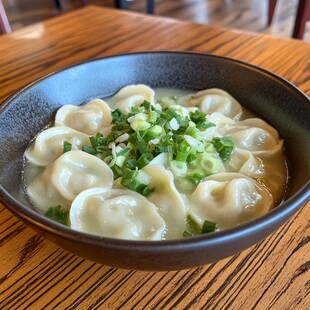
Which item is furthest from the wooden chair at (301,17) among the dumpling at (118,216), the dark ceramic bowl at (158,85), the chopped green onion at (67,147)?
the dumpling at (118,216)

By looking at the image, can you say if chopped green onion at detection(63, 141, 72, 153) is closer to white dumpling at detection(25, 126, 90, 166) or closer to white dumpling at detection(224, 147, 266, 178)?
white dumpling at detection(25, 126, 90, 166)

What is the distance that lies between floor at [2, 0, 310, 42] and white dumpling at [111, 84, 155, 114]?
12.3ft

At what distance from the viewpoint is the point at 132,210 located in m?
0.99

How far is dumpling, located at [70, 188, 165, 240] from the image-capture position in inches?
36.5

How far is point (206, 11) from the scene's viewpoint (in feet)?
18.2

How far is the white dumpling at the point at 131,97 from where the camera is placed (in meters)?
1.44

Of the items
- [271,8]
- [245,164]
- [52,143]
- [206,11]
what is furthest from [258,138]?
[206,11]

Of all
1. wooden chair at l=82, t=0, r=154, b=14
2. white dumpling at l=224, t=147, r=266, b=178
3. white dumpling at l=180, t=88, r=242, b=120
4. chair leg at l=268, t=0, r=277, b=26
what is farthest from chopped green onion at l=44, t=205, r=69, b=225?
chair leg at l=268, t=0, r=277, b=26

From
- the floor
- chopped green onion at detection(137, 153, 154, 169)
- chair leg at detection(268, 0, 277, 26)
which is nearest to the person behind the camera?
chopped green onion at detection(137, 153, 154, 169)

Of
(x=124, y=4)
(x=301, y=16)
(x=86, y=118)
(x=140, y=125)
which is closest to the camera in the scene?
(x=140, y=125)

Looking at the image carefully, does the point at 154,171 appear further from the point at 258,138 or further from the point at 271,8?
the point at 271,8

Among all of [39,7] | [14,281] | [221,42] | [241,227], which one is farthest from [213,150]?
[39,7]

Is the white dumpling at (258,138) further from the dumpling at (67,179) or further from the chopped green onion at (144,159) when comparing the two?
the dumpling at (67,179)

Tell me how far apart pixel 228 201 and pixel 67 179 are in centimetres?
46
